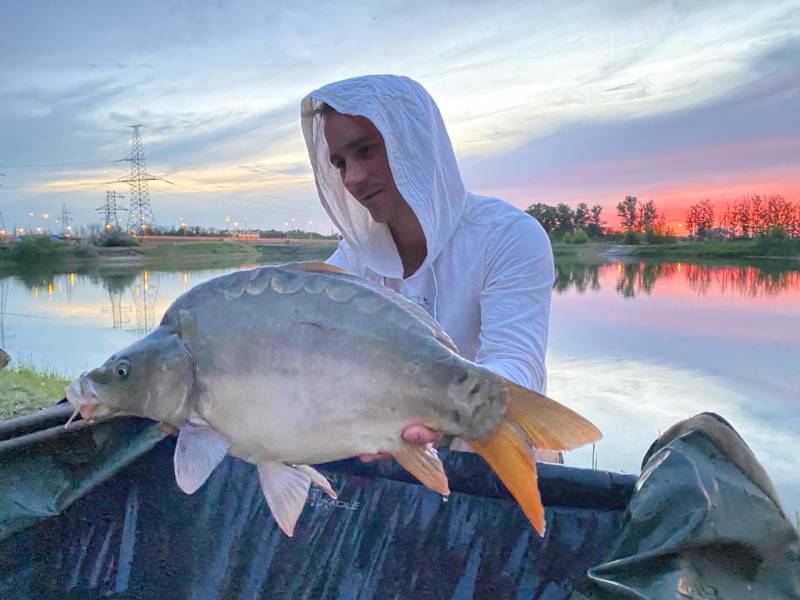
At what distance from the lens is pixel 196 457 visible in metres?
1.01

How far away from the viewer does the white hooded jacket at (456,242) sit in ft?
5.45

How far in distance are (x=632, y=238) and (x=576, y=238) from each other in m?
3.03

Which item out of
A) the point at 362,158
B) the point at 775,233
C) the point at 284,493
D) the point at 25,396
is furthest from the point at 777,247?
the point at 284,493

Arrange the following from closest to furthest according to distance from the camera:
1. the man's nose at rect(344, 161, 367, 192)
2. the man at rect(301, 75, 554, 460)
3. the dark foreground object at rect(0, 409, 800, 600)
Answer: the dark foreground object at rect(0, 409, 800, 600) < the man at rect(301, 75, 554, 460) < the man's nose at rect(344, 161, 367, 192)

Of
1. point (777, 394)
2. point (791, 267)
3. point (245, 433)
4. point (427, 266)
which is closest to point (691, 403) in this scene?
point (777, 394)

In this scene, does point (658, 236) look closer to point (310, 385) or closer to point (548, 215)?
point (548, 215)

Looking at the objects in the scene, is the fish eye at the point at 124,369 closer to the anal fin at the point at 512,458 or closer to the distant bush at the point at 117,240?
the anal fin at the point at 512,458

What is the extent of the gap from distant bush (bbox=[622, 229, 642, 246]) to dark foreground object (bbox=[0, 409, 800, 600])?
37537 millimetres

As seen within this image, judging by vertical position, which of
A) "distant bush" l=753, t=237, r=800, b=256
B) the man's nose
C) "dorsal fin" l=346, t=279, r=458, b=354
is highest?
the man's nose

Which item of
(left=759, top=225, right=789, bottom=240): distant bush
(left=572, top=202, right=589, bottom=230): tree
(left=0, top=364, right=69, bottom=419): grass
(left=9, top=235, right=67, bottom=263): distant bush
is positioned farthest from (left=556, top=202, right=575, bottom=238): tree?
(left=0, top=364, right=69, bottom=419): grass

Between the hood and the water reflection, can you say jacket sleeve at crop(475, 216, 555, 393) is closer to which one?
the hood

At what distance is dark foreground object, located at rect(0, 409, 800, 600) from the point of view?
1.41 m

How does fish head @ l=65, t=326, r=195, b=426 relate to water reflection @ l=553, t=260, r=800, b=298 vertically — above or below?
above

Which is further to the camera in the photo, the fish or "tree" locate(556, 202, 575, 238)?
"tree" locate(556, 202, 575, 238)
